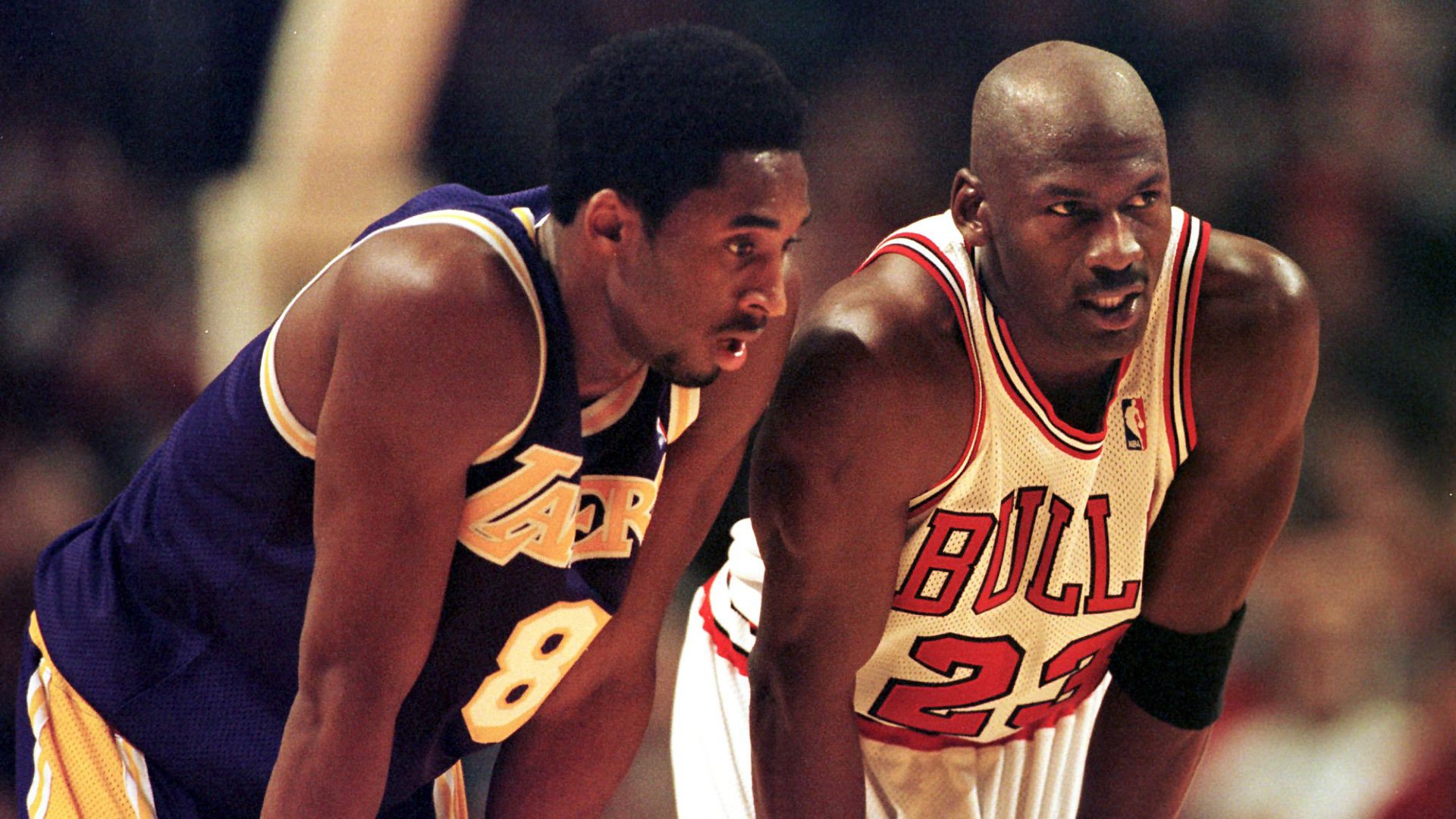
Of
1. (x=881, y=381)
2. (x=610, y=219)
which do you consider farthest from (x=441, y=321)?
(x=881, y=381)

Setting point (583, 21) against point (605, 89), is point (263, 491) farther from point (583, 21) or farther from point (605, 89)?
point (583, 21)

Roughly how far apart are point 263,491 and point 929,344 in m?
0.84

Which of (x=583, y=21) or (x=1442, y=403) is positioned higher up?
(x=583, y=21)

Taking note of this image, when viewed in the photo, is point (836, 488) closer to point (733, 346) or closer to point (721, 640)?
point (733, 346)

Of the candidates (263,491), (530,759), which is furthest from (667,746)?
(263,491)

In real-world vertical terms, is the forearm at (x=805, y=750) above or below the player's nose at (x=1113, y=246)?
below

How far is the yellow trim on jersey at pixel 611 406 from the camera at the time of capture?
1860 mm

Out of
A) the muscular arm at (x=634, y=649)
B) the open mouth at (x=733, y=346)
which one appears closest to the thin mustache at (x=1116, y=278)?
the muscular arm at (x=634, y=649)

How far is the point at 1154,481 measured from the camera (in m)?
2.22

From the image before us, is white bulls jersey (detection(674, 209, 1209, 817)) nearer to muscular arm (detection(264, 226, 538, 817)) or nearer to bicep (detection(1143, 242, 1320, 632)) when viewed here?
bicep (detection(1143, 242, 1320, 632))

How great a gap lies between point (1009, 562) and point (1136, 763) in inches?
19.0

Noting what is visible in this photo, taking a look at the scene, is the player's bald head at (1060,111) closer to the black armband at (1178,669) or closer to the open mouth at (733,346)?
the open mouth at (733,346)

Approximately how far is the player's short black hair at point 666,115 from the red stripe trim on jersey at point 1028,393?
0.48 metres

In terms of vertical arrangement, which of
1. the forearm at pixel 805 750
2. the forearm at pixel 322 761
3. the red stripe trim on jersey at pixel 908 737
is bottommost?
the red stripe trim on jersey at pixel 908 737
